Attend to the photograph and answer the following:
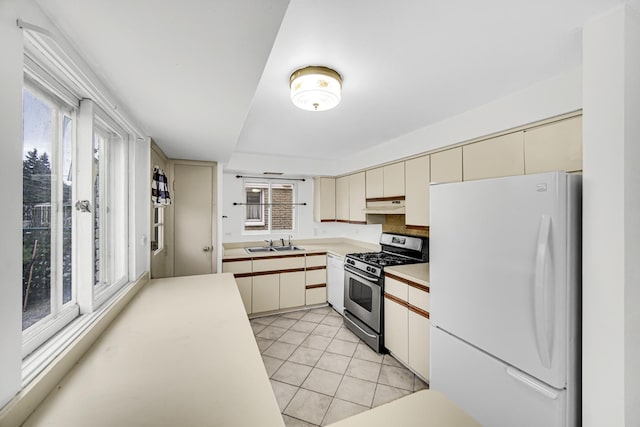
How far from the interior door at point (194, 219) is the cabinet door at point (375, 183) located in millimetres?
2018

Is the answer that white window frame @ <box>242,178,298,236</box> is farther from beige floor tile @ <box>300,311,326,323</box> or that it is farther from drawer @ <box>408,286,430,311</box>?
drawer @ <box>408,286,430,311</box>

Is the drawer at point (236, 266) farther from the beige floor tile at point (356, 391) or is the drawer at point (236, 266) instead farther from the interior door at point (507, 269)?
the interior door at point (507, 269)

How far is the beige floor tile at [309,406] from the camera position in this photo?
6.06 ft

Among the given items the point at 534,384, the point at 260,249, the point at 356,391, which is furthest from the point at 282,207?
the point at 534,384

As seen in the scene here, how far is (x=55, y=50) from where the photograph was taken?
0.86 meters

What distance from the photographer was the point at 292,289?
3684mm

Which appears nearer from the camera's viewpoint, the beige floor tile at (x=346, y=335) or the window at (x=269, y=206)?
the beige floor tile at (x=346, y=335)

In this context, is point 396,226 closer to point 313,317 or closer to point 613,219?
point 313,317

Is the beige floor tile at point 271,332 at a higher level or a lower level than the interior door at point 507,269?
lower

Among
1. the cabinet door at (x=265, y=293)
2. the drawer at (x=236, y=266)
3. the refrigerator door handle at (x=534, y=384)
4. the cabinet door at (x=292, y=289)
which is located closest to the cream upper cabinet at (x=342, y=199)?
the cabinet door at (x=292, y=289)

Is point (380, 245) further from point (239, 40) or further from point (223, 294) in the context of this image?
point (239, 40)

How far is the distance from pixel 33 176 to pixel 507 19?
201 cm

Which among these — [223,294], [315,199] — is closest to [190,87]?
[223,294]

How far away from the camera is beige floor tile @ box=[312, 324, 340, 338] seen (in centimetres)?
307
